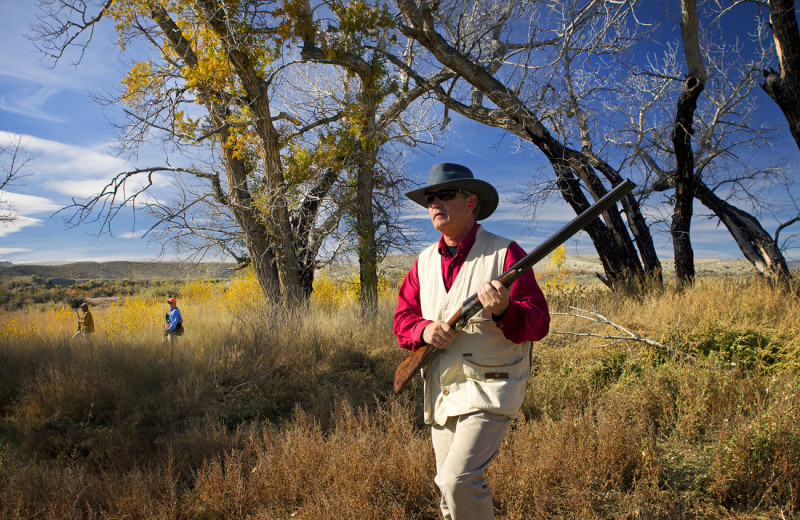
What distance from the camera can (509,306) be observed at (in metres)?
2.16

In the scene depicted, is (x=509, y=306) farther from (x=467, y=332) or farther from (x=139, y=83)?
(x=139, y=83)

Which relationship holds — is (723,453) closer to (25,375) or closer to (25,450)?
(25,450)

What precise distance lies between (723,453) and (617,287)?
26.7 feet

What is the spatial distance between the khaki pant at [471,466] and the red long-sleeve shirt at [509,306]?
45 centimetres

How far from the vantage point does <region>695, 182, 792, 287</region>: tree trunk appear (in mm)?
10375

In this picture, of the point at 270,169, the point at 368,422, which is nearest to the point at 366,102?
the point at 270,169

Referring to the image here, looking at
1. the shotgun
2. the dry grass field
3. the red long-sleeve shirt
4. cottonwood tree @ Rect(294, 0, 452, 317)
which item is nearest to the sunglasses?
the red long-sleeve shirt

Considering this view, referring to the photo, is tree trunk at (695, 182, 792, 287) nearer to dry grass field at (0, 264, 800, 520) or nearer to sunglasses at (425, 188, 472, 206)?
dry grass field at (0, 264, 800, 520)

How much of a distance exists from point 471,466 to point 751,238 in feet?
40.3

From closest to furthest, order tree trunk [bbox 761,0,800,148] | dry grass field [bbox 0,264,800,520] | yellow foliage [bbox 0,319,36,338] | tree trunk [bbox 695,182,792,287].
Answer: dry grass field [bbox 0,264,800,520], tree trunk [bbox 761,0,800,148], yellow foliage [bbox 0,319,36,338], tree trunk [bbox 695,182,792,287]

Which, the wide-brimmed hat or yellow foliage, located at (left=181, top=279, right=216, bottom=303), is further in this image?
yellow foliage, located at (left=181, top=279, right=216, bottom=303)

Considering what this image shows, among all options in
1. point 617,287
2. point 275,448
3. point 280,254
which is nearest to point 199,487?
point 275,448

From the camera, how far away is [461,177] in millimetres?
2604

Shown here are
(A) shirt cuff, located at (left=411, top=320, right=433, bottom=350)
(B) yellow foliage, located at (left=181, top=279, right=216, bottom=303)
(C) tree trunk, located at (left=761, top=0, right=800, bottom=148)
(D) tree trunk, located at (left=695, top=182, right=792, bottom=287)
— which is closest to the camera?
(A) shirt cuff, located at (left=411, top=320, right=433, bottom=350)
